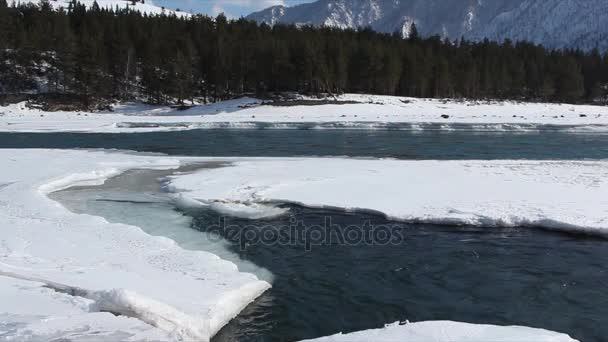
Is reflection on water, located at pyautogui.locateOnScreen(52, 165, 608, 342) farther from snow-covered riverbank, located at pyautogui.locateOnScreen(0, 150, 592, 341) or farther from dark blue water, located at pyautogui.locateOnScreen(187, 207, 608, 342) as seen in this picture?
snow-covered riverbank, located at pyautogui.locateOnScreen(0, 150, 592, 341)

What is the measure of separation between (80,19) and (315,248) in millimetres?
96224

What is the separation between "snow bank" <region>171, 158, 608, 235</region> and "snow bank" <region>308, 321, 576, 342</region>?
18.9 feet

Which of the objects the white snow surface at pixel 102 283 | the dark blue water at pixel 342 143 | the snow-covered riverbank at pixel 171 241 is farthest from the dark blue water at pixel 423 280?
the dark blue water at pixel 342 143

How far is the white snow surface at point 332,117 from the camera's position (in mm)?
45406

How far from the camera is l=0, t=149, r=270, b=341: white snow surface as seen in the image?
20.8ft

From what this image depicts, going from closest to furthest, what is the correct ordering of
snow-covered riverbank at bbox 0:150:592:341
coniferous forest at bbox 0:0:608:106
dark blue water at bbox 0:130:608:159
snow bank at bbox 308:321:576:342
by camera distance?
snow bank at bbox 308:321:576:342
snow-covered riverbank at bbox 0:150:592:341
dark blue water at bbox 0:130:608:159
coniferous forest at bbox 0:0:608:106

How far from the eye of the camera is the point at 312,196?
1466 cm

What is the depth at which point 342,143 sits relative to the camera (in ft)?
107

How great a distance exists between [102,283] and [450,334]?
454cm

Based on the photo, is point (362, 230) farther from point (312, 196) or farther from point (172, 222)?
point (172, 222)

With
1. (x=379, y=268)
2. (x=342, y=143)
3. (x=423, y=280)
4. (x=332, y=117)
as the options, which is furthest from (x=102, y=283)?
(x=332, y=117)

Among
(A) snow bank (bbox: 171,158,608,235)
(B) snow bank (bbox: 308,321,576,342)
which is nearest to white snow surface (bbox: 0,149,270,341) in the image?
(B) snow bank (bbox: 308,321,576,342)

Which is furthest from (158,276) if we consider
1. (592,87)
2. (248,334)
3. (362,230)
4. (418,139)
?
(592,87)

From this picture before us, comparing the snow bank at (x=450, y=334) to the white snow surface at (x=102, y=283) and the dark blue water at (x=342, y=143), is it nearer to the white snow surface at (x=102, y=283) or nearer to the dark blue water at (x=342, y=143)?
the white snow surface at (x=102, y=283)
